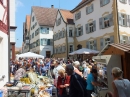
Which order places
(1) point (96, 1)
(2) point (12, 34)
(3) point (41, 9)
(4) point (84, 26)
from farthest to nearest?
(3) point (41, 9) → (4) point (84, 26) → (1) point (96, 1) → (2) point (12, 34)

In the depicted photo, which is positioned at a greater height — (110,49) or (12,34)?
(12,34)

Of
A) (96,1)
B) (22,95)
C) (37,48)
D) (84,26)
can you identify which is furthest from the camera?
(37,48)

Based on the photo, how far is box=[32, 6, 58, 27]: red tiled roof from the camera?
143ft

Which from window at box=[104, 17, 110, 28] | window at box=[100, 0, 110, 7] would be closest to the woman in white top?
window at box=[104, 17, 110, 28]

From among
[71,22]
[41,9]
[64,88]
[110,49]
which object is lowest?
[64,88]

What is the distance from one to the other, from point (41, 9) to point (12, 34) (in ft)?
103

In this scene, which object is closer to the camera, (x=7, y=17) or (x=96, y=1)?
(x=7, y=17)

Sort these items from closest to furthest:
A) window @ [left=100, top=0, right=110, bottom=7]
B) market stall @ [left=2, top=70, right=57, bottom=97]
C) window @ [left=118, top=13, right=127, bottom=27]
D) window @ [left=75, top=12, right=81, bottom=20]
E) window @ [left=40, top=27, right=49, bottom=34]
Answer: market stall @ [left=2, top=70, right=57, bottom=97]
window @ [left=118, top=13, right=127, bottom=27]
window @ [left=100, top=0, right=110, bottom=7]
window @ [left=75, top=12, right=81, bottom=20]
window @ [left=40, top=27, right=49, bottom=34]

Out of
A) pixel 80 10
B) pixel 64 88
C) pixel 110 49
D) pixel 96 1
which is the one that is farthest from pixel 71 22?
pixel 64 88

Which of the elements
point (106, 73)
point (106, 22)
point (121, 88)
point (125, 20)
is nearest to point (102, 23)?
point (106, 22)

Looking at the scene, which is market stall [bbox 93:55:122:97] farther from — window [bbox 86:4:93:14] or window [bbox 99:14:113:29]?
window [bbox 86:4:93:14]

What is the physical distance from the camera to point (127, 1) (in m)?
22.5

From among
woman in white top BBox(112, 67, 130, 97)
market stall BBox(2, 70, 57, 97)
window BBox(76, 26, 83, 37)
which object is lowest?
market stall BBox(2, 70, 57, 97)

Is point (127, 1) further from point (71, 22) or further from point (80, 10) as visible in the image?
point (71, 22)
